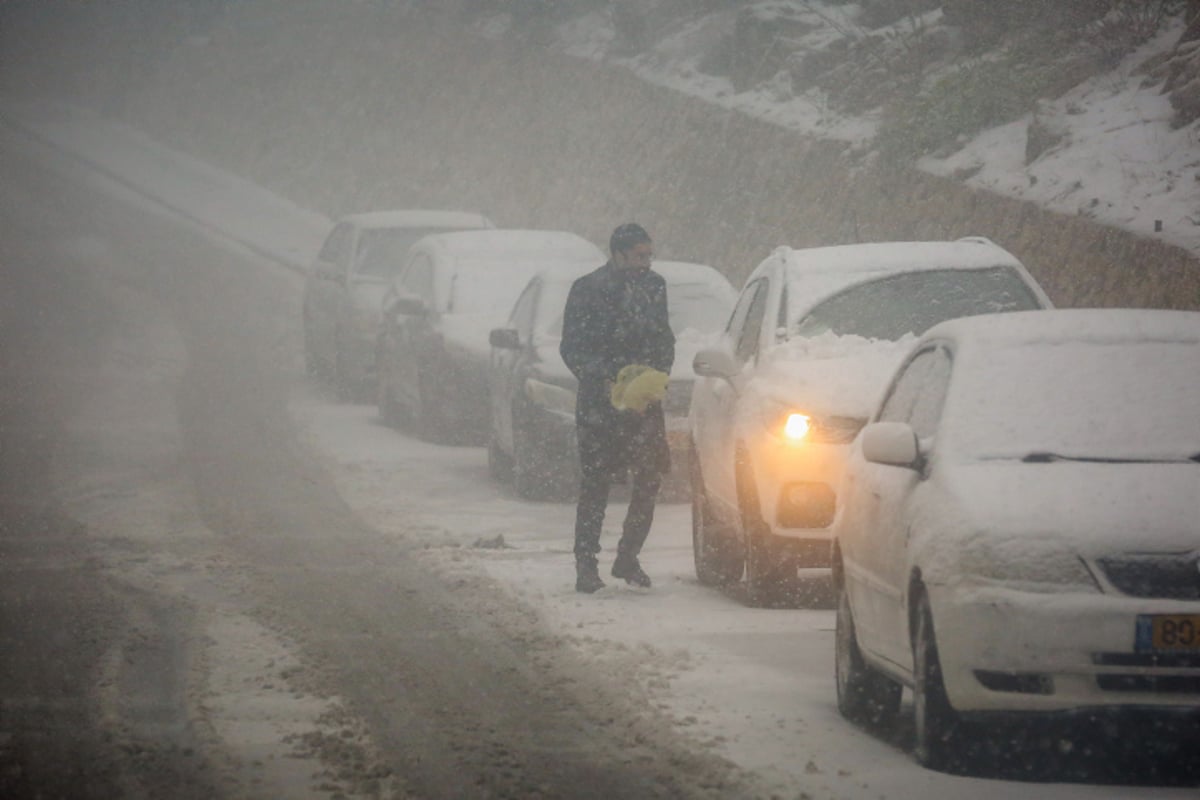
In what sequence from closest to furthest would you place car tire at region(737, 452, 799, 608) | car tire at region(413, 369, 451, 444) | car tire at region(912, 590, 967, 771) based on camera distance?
1. car tire at region(912, 590, 967, 771)
2. car tire at region(737, 452, 799, 608)
3. car tire at region(413, 369, 451, 444)

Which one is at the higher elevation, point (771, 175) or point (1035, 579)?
point (771, 175)

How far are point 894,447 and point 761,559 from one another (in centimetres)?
349

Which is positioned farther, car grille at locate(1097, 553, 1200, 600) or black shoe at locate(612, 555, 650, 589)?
black shoe at locate(612, 555, 650, 589)

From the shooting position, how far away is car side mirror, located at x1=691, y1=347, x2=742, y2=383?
11.2 meters

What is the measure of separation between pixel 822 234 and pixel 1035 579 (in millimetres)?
17854

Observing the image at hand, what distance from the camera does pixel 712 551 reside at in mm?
11852

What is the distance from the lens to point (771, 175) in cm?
2722

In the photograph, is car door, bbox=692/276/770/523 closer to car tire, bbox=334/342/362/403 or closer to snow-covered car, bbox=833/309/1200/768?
snow-covered car, bbox=833/309/1200/768

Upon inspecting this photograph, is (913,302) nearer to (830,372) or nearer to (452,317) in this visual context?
(830,372)

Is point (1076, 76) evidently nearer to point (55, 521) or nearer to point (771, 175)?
point (771, 175)

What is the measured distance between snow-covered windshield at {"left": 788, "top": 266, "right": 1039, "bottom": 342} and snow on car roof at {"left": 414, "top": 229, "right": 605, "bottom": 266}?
832 centimetres

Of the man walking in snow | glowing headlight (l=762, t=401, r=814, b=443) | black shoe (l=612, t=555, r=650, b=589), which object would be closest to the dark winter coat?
the man walking in snow

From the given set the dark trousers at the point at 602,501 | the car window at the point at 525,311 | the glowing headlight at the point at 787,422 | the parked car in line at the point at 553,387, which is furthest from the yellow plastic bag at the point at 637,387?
the car window at the point at 525,311

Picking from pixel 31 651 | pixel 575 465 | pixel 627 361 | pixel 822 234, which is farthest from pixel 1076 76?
pixel 31 651
